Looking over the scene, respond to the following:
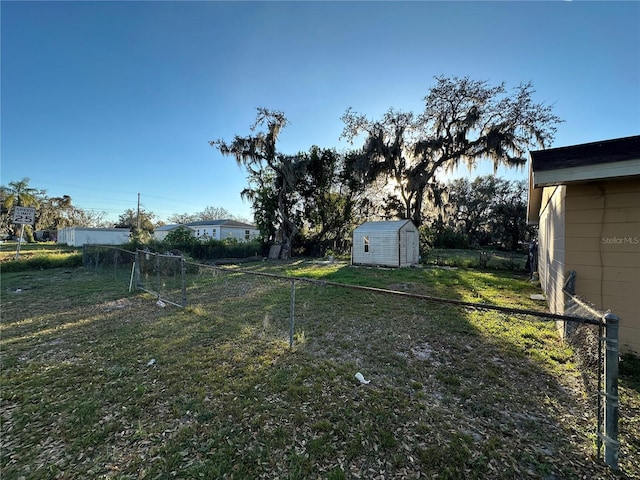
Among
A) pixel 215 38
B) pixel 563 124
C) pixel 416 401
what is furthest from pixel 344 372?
pixel 563 124

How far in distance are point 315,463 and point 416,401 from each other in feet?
4.25

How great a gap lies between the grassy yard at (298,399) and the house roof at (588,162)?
7.94ft

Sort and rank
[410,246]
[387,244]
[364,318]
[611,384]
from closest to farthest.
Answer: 1. [611,384]
2. [364,318]
3. [387,244]
4. [410,246]

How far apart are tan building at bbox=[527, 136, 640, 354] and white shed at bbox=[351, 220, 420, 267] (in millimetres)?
9480

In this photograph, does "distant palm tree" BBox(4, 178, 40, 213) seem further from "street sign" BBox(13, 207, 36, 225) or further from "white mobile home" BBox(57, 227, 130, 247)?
"street sign" BBox(13, 207, 36, 225)

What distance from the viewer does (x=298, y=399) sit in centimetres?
282

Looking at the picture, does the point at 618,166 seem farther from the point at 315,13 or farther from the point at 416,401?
the point at 315,13

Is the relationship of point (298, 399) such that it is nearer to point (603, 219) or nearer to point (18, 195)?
point (603, 219)

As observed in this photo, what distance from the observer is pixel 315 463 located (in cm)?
201

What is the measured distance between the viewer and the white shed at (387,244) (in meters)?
13.7

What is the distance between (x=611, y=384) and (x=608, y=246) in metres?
3.05

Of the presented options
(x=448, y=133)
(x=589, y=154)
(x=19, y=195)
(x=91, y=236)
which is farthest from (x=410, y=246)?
(x=19, y=195)

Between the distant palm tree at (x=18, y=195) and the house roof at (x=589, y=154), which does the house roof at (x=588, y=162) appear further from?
the distant palm tree at (x=18, y=195)

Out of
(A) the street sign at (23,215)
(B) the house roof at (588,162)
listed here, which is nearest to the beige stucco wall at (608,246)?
(B) the house roof at (588,162)
